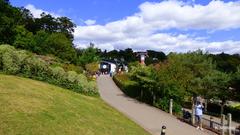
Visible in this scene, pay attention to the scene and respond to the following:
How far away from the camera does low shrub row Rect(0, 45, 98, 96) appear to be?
3150cm

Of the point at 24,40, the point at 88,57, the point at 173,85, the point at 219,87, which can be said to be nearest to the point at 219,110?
the point at 219,87

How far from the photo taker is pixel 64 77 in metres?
33.6

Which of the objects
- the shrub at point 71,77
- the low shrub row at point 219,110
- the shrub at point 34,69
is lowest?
the low shrub row at point 219,110

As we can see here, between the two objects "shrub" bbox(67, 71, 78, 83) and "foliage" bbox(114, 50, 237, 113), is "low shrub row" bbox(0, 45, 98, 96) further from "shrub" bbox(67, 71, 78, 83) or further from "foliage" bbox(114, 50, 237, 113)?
"foliage" bbox(114, 50, 237, 113)

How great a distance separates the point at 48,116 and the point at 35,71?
14402 mm

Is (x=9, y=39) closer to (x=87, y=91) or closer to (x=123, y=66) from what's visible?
(x=87, y=91)

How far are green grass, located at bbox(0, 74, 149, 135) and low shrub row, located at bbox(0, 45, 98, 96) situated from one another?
607cm

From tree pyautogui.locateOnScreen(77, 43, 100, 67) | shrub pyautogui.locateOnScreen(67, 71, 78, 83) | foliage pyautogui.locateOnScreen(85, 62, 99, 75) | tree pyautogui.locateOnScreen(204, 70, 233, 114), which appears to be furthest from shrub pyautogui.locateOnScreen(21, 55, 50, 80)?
tree pyautogui.locateOnScreen(77, 43, 100, 67)

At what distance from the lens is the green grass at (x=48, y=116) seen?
1714 centimetres

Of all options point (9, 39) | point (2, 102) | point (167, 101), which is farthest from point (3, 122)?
point (9, 39)

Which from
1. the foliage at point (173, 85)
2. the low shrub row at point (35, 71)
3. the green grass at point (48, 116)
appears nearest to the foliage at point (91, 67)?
the foliage at point (173, 85)

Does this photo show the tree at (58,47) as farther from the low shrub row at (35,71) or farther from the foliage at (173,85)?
the low shrub row at (35,71)

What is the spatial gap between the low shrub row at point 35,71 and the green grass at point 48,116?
6066mm

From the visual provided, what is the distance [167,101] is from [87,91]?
6383 mm
